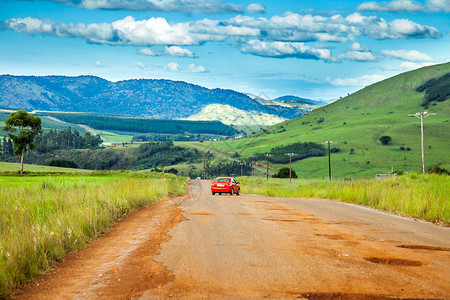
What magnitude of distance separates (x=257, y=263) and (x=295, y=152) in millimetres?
158661

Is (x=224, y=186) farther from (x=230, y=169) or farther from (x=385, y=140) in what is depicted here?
(x=385, y=140)

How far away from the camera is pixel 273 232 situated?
1269 centimetres

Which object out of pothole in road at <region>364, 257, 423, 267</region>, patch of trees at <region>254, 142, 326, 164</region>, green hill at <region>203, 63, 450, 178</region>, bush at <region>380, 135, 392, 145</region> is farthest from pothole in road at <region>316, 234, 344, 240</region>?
bush at <region>380, 135, 392, 145</region>

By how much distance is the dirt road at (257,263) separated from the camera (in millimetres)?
6906

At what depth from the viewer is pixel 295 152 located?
165 metres

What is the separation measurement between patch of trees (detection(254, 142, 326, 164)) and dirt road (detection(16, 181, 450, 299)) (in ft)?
453

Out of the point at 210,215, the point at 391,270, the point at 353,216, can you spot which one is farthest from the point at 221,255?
the point at 353,216

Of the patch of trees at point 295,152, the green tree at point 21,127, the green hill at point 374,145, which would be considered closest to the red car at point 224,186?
the green tree at point 21,127

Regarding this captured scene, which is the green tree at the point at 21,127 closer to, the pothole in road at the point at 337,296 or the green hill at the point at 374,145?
the green hill at the point at 374,145

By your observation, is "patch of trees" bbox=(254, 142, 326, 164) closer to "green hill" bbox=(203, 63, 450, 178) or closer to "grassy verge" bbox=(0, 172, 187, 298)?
"green hill" bbox=(203, 63, 450, 178)

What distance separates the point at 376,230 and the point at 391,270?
17.6ft

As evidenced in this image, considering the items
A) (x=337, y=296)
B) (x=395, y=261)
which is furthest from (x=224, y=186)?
(x=337, y=296)

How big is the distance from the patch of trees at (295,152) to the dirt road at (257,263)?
138 meters

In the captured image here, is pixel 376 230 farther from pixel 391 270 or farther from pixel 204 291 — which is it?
pixel 204 291
